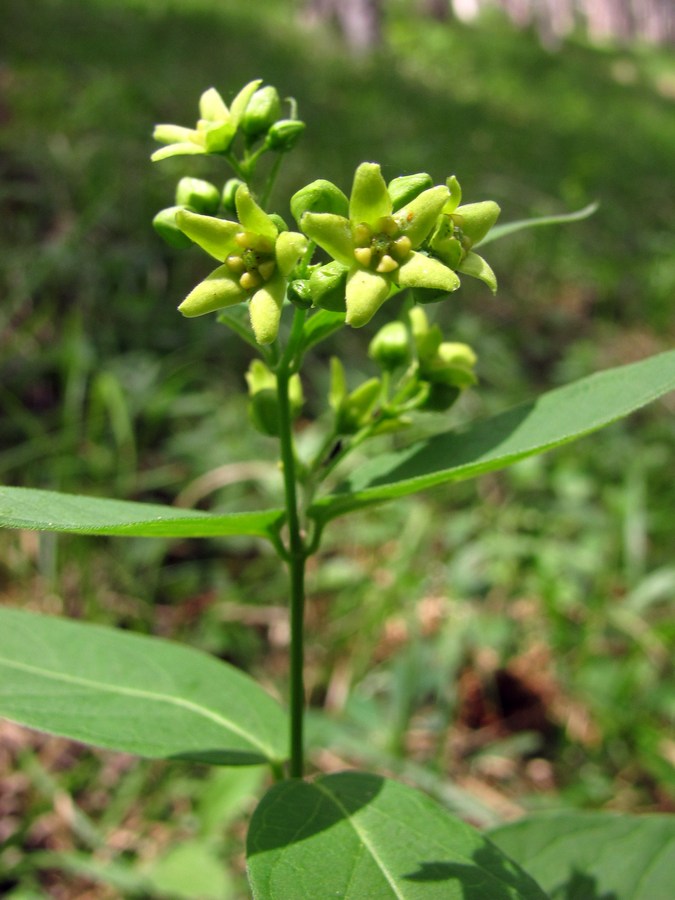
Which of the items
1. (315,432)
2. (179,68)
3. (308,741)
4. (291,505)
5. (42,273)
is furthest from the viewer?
(179,68)

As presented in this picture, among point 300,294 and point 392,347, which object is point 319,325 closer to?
point 300,294

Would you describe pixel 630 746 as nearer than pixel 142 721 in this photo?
No

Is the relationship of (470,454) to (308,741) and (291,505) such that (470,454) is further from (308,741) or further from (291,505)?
(308,741)

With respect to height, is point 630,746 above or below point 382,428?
below

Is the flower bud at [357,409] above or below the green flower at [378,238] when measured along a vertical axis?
below

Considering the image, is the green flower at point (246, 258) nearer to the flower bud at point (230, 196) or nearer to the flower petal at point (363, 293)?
the flower petal at point (363, 293)

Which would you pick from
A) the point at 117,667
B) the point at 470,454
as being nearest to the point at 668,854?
the point at 470,454

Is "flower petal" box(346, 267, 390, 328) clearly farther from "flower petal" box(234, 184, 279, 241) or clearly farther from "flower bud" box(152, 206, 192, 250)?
"flower bud" box(152, 206, 192, 250)

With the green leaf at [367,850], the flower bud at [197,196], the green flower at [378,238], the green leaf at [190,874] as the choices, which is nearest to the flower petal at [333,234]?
the green flower at [378,238]
